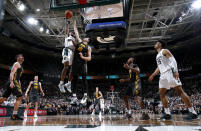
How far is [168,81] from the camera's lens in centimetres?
321

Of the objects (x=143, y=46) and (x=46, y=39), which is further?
(x=143, y=46)

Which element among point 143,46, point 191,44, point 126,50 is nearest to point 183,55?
point 191,44

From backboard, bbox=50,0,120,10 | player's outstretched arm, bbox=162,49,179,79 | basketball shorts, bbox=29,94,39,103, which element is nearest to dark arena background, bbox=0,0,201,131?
backboard, bbox=50,0,120,10

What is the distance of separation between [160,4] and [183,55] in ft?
40.7

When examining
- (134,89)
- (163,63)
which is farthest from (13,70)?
(163,63)

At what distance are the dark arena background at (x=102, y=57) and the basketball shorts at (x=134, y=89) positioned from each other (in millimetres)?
32

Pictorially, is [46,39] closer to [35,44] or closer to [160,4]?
[35,44]

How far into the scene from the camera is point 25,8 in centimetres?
1083

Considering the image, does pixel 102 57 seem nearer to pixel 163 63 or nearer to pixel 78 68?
pixel 163 63

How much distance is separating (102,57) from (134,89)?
1735 cm

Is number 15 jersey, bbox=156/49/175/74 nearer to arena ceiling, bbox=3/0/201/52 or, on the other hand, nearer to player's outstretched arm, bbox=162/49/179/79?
player's outstretched arm, bbox=162/49/179/79

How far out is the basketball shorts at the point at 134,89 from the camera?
4.52 metres

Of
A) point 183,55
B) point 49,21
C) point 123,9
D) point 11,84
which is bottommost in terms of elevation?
point 11,84

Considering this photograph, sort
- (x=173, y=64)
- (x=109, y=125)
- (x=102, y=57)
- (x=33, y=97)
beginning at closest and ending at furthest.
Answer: (x=109, y=125), (x=173, y=64), (x=33, y=97), (x=102, y=57)
